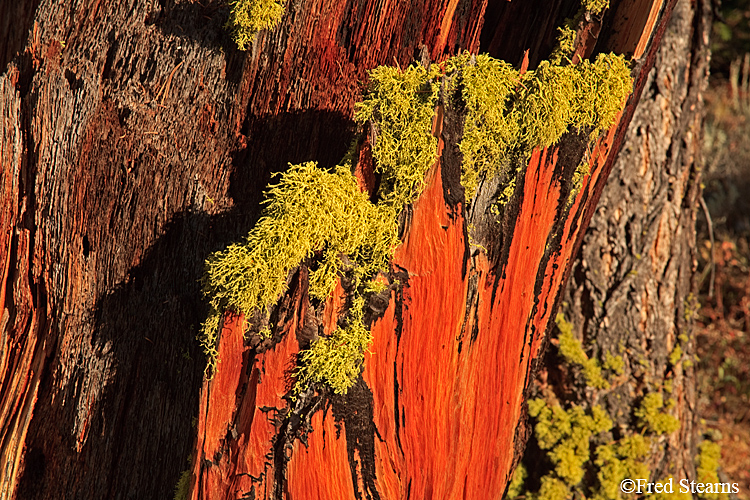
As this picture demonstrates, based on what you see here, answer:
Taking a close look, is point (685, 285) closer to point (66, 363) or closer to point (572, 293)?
point (572, 293)

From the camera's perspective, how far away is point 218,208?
75.5 inches

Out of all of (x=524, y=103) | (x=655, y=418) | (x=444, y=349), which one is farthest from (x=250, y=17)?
(x=655, y=418)

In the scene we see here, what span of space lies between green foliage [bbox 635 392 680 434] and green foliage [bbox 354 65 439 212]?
2063 millimetres

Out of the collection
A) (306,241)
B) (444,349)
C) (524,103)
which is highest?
(524,103)

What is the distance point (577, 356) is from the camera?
2.81 m

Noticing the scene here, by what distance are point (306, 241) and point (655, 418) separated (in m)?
2.28

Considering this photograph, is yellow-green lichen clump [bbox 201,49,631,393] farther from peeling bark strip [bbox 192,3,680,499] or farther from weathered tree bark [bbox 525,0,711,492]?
weathered tree bark [bbox 525,0,711,492]

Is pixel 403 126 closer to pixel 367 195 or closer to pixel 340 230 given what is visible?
pixel 367 195

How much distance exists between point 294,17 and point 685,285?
2517 millimetres

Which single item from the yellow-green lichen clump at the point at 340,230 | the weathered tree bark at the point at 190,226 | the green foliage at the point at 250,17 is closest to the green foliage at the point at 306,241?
the yellow-green lichen clump at the point at 340,230

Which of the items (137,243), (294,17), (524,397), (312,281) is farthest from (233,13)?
(524,397)

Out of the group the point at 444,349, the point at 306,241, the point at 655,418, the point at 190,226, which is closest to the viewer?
the point at 306,241

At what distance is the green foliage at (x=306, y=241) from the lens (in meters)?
1.49

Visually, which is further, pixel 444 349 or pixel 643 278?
pixel 643 278
